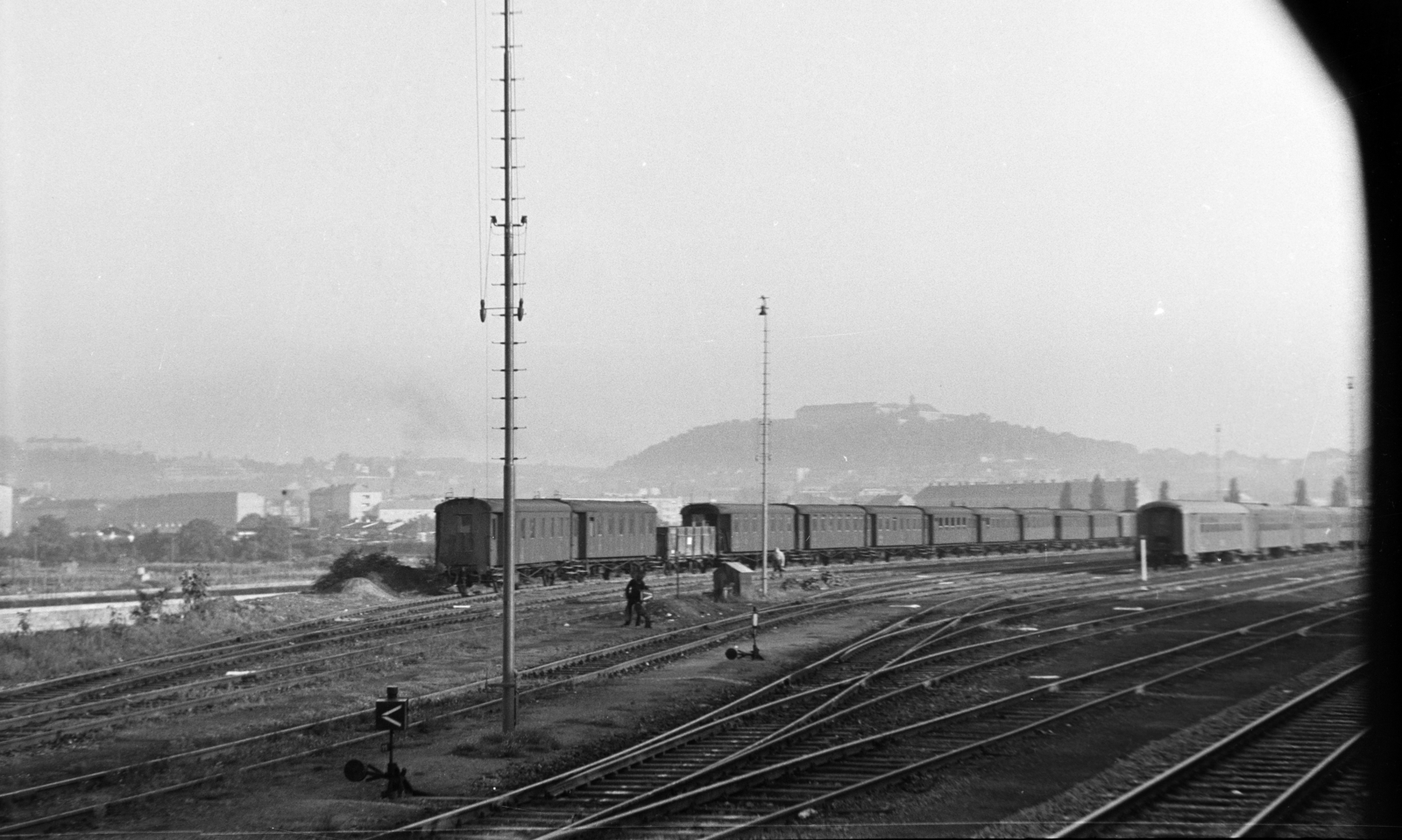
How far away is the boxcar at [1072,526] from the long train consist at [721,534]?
A: 0.08m

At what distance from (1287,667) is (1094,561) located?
39.1m

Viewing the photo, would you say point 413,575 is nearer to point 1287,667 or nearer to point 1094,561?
point 1287,667

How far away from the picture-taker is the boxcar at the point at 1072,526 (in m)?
68.4

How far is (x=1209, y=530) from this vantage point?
1933 inches

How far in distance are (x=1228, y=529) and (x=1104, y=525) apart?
20.7 metres

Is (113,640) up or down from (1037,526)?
down

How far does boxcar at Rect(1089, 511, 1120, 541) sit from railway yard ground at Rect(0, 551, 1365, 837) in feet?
135

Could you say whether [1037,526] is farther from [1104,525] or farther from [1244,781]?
[1244,781]

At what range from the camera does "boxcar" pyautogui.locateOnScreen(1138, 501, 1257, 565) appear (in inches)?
1864

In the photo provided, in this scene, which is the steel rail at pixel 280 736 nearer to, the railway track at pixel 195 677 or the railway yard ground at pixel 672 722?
the railway yard ground at pixel 672 722

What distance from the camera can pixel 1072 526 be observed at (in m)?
69.6

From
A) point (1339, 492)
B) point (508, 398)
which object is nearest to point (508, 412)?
point (508, 398)

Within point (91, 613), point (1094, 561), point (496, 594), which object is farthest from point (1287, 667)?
point (1094, 561)

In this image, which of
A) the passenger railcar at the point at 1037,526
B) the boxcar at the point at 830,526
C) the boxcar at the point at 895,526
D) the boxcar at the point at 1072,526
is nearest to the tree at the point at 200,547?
the boxcar at the point at 830,526
